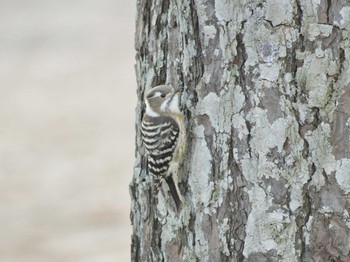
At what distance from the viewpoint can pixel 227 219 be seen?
4.39m

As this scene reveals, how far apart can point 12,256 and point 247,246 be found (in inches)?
221

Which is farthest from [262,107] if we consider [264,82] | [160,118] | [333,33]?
[160,118]

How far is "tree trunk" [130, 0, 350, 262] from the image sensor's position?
4168 millimetres

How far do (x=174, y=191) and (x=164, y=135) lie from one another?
436mm

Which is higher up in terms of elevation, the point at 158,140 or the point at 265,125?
the point at 158,140

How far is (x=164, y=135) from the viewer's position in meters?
4.96

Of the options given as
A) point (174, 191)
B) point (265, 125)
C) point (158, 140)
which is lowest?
point (174, 191)

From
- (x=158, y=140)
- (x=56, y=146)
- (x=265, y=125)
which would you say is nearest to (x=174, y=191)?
(x=158, y=140)

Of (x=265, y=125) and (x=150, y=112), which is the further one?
(x=150, y=112)

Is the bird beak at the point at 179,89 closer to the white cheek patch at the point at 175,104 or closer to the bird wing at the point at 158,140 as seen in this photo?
the white cheek patch at the point at 175,104

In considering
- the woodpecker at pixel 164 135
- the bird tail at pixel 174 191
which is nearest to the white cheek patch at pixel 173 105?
the woodpecker at pixel 164 135

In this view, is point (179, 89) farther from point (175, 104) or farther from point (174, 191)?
point (174, 191)

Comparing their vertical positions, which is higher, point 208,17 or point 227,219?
point 208,17

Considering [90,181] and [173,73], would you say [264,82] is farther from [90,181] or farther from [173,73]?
[90,181]
